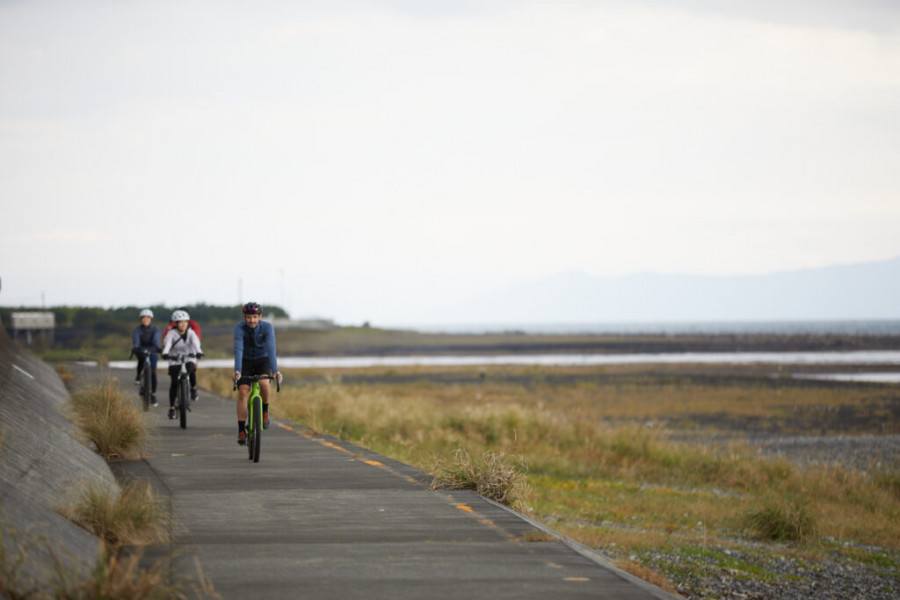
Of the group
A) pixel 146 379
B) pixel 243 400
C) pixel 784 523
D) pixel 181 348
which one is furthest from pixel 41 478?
pixel 146 379

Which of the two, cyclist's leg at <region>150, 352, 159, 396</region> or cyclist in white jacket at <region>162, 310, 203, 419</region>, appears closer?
cyclist in white jacket at <region>162, 310, 203, 419</region>

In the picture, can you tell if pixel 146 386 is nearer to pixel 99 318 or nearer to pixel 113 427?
pixel 113 427

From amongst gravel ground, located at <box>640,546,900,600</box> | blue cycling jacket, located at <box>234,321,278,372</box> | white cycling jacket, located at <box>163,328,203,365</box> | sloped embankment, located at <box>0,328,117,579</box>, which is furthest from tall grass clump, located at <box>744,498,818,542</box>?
white cycling jacket, located at <box>163,328,203,365</box>

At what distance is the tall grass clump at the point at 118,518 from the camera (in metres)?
7.77

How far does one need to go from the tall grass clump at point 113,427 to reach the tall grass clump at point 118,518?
5251 mm

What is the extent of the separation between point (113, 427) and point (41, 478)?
4.75m

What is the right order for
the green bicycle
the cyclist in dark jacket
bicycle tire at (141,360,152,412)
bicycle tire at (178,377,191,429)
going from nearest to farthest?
the green bicycle
bicycle tire at (178,377,191,429)
the cyclist in dark jacket
bicycle tire at (141,360,152,412)

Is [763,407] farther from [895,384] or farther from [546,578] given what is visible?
[546,578]

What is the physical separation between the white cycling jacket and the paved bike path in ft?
14.7

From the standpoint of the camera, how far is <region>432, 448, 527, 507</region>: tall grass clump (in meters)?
11.1

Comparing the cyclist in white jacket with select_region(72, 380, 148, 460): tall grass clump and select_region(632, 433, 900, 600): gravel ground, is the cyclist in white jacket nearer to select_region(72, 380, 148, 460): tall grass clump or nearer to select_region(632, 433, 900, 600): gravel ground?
select_region(72, 380, 148, 460): tall grass clump

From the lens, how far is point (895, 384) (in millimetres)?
54781

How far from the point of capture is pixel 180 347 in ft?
59.5

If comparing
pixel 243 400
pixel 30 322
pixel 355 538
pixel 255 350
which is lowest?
pixel 355 538
